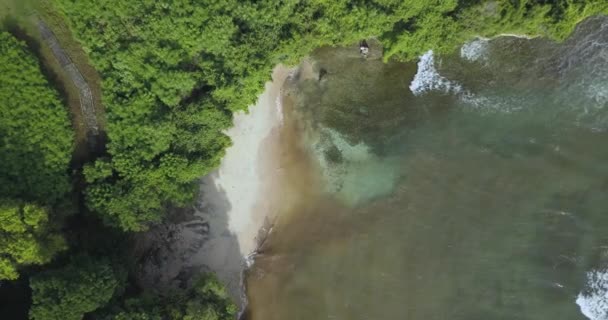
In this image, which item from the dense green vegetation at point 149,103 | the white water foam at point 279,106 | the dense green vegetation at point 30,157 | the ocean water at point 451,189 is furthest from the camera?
the white water foam at point 279,106

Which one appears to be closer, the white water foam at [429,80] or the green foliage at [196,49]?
the green foliage at [196,49]

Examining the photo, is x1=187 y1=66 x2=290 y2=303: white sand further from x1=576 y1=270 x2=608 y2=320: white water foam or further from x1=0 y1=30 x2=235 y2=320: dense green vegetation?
x1=576 y1=270 x2=608 y2=320: white water foam

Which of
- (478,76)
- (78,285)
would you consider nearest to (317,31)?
(478,76)

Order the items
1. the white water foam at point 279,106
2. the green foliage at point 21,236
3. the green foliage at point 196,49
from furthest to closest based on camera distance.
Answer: the white water foam at point 279,106, the green foliage at point 196,49, the green foliage at point 21,236

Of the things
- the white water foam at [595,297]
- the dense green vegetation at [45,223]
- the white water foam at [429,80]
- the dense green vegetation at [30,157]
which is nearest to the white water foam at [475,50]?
the white water foam at [429,80]

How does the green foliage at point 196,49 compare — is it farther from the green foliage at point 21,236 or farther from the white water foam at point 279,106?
the white water foam at point 279,106

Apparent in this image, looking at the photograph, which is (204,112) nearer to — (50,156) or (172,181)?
(172,181)

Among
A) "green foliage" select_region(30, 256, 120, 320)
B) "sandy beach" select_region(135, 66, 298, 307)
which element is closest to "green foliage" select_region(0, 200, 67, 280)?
"green foliage" select_region(30, 256, 120, 320)
